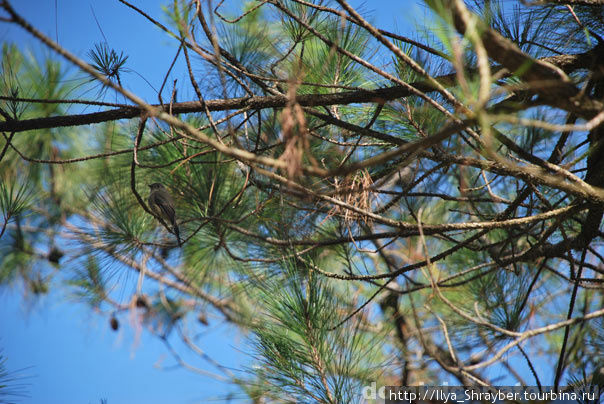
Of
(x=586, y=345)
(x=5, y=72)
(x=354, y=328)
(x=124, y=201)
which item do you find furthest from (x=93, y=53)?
(x=586, y=345)

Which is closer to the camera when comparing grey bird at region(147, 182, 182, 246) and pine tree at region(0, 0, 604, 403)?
pine tree at region(0, 0, 604, 403)

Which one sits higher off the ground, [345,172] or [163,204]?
[163,204]

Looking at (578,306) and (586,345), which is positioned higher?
(578,306)

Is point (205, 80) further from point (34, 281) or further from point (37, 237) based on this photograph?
point (34, 281)

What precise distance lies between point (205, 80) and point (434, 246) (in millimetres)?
1170

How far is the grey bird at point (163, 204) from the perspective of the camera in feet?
4.38

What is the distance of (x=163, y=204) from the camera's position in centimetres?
136

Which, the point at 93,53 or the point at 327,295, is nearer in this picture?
the point at 93,53

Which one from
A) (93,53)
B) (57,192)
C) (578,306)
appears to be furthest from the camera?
(57,192)

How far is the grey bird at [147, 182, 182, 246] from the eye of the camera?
1336mm

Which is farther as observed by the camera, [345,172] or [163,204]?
[163,204]

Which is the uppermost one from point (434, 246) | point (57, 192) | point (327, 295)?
point (57, 192)

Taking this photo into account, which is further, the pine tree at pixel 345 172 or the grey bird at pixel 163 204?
the grey bird at pixel 163 204

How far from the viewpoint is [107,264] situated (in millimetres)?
1479
